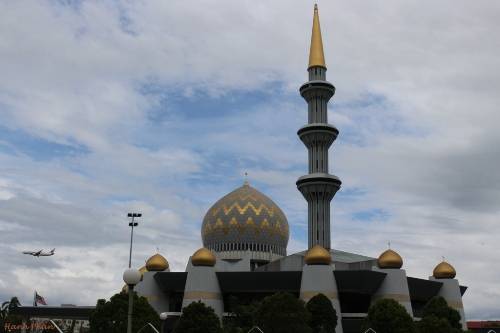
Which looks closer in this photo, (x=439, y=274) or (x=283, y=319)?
(x=283, y=319)

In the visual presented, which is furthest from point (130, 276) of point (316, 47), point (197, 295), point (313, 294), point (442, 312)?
point (316, 47)

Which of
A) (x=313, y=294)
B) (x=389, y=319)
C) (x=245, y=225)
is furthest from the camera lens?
(x=245, y=225)

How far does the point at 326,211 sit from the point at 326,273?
46.2ft

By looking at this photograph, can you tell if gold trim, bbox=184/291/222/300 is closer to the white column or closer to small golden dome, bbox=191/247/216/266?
the white column

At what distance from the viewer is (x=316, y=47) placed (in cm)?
8475

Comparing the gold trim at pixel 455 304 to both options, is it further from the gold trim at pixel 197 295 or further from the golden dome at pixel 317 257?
the gold trim at pixel 197 295

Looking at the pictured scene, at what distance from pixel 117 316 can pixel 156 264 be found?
67.9ft

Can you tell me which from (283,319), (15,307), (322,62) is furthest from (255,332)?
(15,307)

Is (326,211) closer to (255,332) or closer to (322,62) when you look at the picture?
(322,62)

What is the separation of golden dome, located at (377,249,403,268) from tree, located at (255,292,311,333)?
17.3 m

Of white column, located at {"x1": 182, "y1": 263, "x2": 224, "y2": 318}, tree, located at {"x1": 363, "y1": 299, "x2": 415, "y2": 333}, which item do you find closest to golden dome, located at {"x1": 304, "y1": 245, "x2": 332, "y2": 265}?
tree, located at {"x1": 363, "y1": 299, "x2": 415, "y2": 333}

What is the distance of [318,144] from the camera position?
3115 inches

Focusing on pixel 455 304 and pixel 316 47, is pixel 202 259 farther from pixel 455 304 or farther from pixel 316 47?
pixel 316 47

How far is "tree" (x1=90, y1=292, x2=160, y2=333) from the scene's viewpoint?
2074 inches
